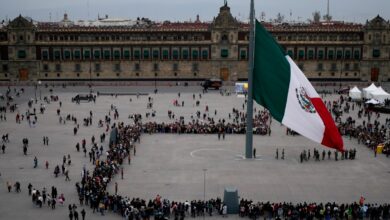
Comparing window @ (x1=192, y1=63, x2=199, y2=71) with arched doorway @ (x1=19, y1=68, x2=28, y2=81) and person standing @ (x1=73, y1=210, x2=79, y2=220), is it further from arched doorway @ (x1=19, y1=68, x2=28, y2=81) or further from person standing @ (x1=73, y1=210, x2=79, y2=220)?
person standing @ (x1=73, y1=210, x2=79, y2=220)

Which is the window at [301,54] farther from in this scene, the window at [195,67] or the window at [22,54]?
the window at [22,54]

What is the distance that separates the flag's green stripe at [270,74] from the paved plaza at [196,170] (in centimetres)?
540

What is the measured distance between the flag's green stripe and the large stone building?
63.6 meters

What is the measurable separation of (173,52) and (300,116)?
69.0m

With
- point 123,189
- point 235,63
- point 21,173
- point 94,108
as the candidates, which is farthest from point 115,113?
point 235,63

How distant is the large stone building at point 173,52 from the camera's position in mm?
104500

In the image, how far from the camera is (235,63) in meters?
105

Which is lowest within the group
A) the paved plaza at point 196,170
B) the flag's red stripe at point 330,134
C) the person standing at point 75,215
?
the person standing at point 75,215

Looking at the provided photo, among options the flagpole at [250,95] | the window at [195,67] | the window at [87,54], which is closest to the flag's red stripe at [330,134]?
the flagpole at [250,95]

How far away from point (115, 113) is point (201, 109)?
1250 centimetres

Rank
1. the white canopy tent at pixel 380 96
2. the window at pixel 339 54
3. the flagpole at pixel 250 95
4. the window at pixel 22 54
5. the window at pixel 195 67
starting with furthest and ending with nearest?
the window at pixel 195 67 → the window at pixel 339 54 → the window at pixel 22 54 → the white canopy tent at pixel 380 96 → the flagpole at pixel 250 95

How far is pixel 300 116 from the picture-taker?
124ft

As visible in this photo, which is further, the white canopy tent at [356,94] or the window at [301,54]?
the window at [301,54]

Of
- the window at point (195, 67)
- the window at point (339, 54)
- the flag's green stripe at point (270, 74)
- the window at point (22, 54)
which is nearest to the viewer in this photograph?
the flag's green stripe at point (270, 74)
